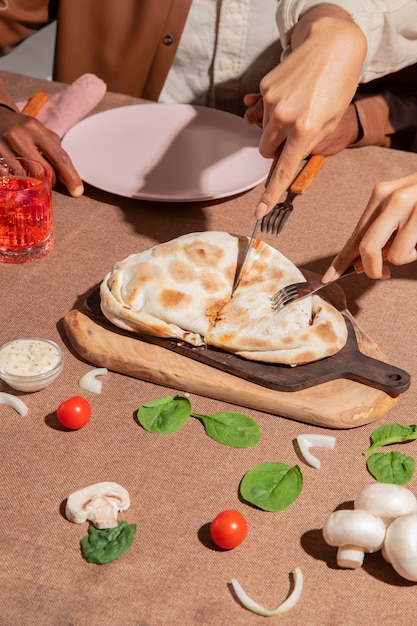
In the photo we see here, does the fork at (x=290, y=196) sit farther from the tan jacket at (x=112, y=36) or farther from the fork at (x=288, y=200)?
the tan jacket at (x=112, y=36)

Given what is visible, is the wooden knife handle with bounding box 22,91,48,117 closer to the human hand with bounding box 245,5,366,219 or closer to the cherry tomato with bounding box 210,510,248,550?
the human hand with bounding box 245,5,366,219

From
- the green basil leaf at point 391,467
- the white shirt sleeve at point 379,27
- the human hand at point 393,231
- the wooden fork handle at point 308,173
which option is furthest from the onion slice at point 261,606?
the white shirt sleeve at point 379,27

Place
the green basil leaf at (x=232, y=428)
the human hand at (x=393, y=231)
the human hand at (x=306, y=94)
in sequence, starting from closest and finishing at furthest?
the green basil leaf at (x=232, y=428) < the human hand at (x=393, y=231) < the human hand at (x=306, y=94)

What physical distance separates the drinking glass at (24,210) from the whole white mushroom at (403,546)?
1005 mm

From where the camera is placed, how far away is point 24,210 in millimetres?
1606

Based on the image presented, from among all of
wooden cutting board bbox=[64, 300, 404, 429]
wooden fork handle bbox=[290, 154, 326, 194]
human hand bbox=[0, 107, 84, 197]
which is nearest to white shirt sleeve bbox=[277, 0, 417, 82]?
wooden fork handle bbox=[290, 154, 326, 194]

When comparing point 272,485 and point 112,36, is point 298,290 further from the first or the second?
point 112,36

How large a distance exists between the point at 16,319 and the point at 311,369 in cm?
60

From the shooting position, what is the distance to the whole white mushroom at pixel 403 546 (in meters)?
1.00

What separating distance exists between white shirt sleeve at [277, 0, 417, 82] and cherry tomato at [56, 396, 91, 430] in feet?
3.86

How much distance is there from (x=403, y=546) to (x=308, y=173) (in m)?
1.08

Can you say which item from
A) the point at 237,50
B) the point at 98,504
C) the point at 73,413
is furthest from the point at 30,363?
the point at 237,50

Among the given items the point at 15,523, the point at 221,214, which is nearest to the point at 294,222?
the point at 221,214

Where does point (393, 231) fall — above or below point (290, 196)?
above
